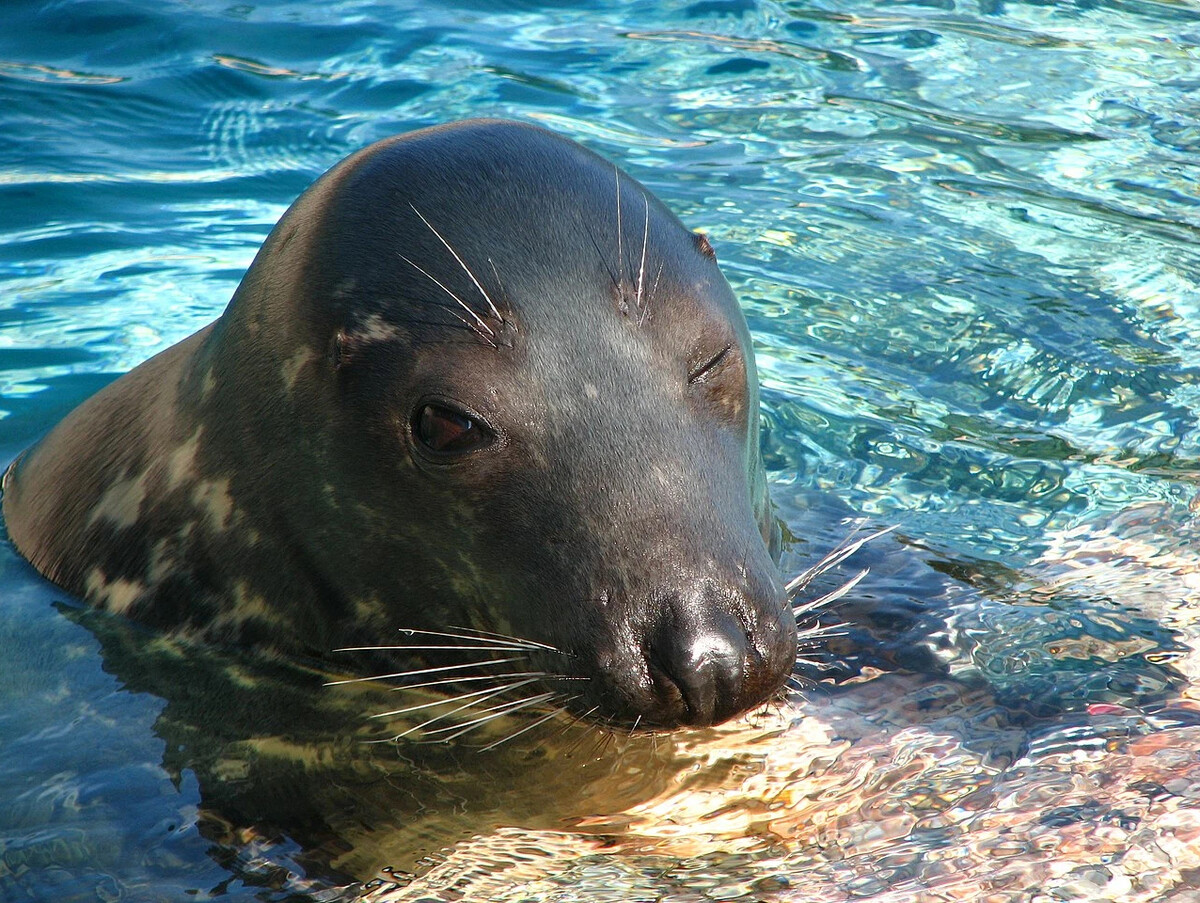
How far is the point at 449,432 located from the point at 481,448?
7 centimetres

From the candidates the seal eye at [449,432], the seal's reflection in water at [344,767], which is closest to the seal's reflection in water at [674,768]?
the seal's reflection in water at [344,767]

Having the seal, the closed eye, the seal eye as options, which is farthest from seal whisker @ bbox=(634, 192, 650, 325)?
the seal eye

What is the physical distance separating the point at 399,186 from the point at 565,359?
0.61 meters

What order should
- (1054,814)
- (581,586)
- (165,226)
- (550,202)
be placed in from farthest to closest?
1. (165,226)
2. (550,202)
3. (1054,814)
4. (581,586)

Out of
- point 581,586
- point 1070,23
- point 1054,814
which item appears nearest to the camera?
point 581,586

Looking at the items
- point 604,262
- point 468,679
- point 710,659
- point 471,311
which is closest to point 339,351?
point 471,311

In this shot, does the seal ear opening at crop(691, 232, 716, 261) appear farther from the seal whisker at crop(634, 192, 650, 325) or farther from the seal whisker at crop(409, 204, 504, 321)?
the seal whisker at crop(409, 204, 504, 321)

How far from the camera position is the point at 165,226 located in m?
7.20

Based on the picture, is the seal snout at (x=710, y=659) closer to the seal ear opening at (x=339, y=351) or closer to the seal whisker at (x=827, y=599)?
the seal whisker at (x=827, y=599)

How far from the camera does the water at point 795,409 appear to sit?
292 cm

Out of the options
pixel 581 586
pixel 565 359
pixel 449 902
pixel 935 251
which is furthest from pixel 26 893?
pixel 935 251

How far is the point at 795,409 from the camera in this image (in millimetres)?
5281

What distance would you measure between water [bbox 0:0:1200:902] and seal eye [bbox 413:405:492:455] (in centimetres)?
72

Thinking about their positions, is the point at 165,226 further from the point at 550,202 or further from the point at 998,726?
the point at 998,726
